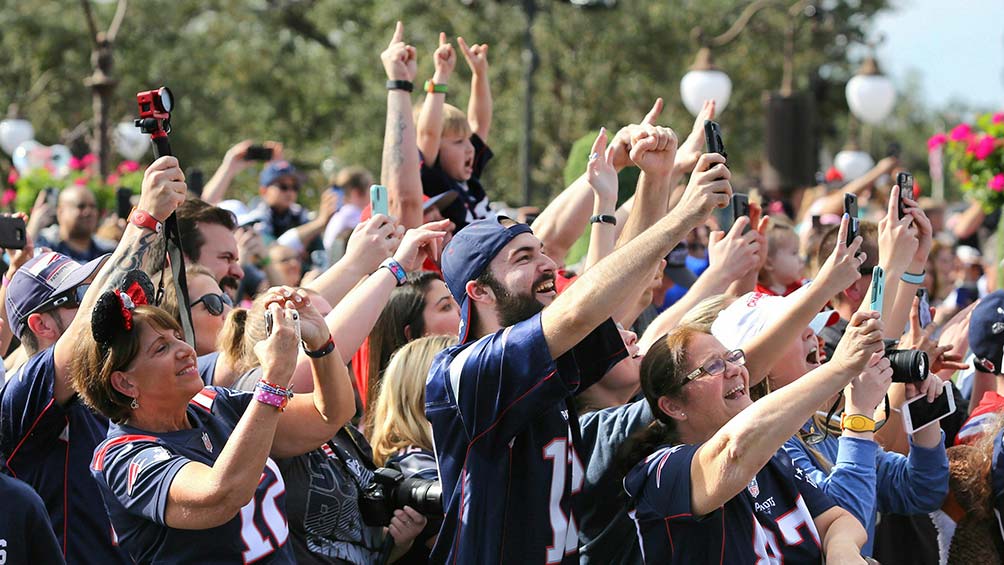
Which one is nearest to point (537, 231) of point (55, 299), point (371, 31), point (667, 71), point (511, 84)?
point (55, 299)

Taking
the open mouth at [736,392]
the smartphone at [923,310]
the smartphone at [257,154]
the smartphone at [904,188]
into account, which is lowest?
the smartphone at [923,310]

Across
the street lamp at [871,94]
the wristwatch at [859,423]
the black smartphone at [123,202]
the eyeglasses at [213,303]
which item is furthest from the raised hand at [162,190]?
the street lamp at [871,94]

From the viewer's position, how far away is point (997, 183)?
926cm

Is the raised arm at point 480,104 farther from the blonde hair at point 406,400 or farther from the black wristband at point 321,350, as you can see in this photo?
the black wristband at point 321,350

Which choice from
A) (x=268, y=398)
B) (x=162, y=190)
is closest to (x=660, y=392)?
(x=268, y=398)

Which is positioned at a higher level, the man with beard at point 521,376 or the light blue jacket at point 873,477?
the man with beard at point 521,376

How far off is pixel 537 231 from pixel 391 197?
65 cm

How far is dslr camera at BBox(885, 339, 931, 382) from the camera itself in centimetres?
414

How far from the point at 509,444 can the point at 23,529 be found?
1300 mm

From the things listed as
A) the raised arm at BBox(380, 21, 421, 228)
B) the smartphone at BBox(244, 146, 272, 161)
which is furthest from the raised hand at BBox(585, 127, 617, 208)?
the smartphone at BBox(244, 146, 272, 161)

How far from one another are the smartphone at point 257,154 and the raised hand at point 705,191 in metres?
4.39

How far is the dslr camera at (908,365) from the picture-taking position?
414 cm

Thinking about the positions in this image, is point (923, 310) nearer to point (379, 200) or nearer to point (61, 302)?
point (379, 200)

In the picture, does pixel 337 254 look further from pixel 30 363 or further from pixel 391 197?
pixel 30 363
